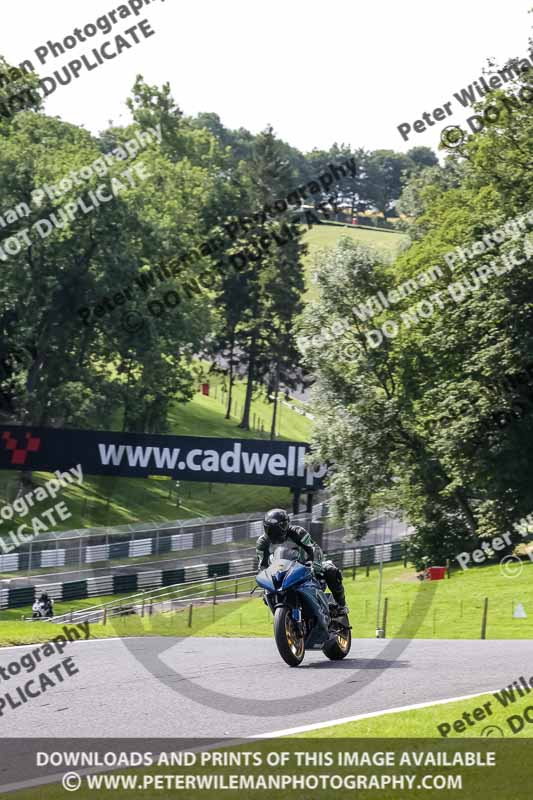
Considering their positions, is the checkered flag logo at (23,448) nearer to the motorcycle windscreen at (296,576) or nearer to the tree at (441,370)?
the tree at (441,370)

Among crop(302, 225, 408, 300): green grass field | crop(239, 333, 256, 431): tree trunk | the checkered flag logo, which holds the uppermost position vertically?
crop(302, 225, 408, 300): green grass field

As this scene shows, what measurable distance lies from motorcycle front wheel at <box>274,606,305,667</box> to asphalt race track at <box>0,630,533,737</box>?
14cm

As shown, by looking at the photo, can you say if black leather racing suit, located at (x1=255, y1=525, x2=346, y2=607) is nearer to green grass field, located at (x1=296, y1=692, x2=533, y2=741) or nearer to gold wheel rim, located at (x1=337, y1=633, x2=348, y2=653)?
gold wheel rim, located at (x1=337, y1=633, x2=348, y2=653)

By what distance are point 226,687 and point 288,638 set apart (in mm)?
1415

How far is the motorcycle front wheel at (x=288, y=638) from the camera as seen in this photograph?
11461mm

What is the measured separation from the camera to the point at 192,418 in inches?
3250

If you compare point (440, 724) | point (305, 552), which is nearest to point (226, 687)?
point (305, 552)

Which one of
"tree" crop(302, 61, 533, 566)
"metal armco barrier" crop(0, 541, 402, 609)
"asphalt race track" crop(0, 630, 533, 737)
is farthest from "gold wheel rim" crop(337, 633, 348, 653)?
"metal armco barrier" crop(0, 541, 402, 609)

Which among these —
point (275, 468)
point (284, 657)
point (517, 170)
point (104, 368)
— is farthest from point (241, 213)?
point (284, 657)

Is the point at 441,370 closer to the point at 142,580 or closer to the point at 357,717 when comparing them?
the point at 142,580

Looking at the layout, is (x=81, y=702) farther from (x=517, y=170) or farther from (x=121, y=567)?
(x=121, y=567)

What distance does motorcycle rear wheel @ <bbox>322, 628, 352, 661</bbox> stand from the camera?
1248 cm
